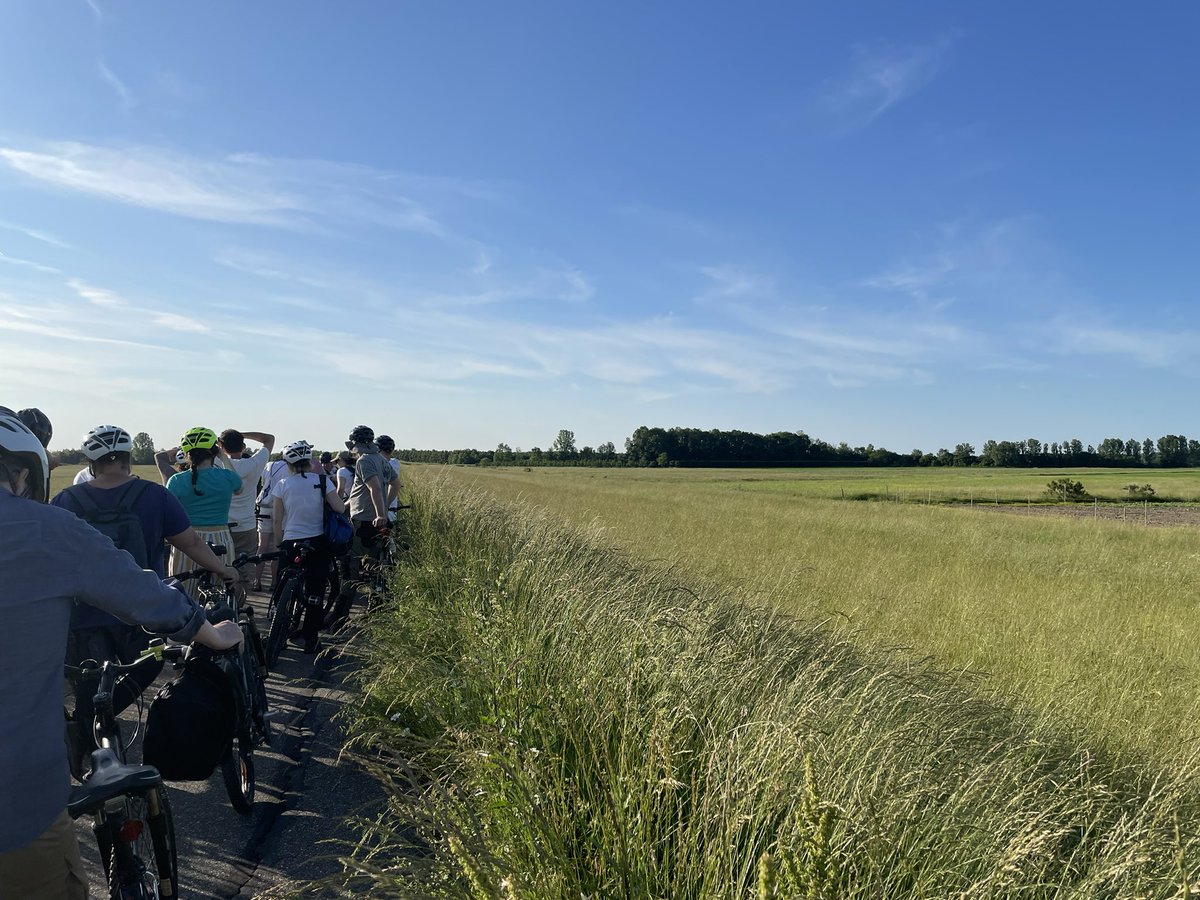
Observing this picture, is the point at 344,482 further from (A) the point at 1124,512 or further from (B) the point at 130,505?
(A) the point at 1124,512

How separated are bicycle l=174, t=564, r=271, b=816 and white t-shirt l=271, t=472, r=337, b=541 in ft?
8.52

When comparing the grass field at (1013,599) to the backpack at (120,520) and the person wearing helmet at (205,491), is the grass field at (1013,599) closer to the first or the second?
the backpack at (120,520)

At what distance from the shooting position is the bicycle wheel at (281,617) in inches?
291

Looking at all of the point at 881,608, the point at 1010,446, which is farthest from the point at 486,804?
the point at 1010,446

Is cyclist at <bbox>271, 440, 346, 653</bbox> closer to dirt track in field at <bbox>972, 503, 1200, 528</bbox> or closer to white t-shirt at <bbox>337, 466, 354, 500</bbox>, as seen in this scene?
white t-shirt at <bbox>337, 466, 354, 500</bbox>

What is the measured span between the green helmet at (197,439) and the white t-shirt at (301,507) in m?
1.18

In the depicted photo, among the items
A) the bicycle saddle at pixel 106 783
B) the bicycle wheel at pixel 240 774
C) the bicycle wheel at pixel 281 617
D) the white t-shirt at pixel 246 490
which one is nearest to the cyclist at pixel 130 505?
the bicycle wheel at pixel 240 774

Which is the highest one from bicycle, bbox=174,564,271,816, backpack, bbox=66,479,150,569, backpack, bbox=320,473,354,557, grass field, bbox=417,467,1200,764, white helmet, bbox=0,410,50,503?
white helmet, bbox=0,410,50,503

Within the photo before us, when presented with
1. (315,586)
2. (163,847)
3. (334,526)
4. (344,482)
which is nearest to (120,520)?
(163,847)

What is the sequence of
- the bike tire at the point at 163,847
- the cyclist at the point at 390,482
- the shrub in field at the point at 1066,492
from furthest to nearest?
the shrub in field at the point at 1066,492
the cyclist at the point at 390,482
the bike tire at the point at 163,847

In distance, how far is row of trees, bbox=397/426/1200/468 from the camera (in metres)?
139

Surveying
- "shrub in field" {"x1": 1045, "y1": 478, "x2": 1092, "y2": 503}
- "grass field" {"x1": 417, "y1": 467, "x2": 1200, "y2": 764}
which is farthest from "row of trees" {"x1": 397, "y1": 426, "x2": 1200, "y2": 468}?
"grass field" {"x1": 417, "y1": 467, "x2": 1200, "y2": 764}

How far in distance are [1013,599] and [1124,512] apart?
41221 mm

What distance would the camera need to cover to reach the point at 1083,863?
3186mm
